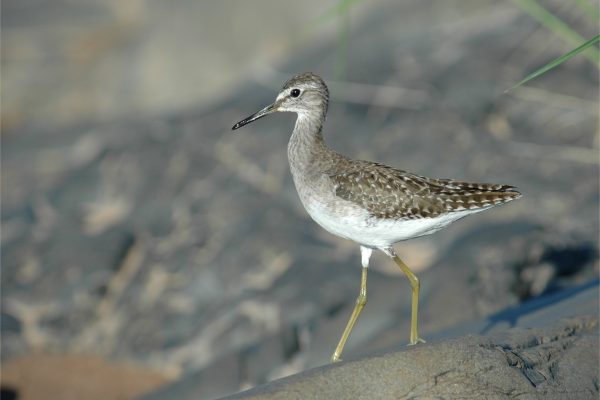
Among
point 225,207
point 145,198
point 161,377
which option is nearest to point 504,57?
point 225,207

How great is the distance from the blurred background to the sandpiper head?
14.6 inches

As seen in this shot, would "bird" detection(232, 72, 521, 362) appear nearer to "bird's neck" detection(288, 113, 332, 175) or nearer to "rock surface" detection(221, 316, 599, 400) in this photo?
"bird's neck" detection(288, 113, 332, 175)

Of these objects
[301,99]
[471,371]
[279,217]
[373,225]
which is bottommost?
[471,371]

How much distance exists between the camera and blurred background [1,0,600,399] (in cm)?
996

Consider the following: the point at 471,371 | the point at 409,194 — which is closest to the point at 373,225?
the point at 409,194

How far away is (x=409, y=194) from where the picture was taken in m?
7.36

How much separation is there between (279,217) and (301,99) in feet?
15.6

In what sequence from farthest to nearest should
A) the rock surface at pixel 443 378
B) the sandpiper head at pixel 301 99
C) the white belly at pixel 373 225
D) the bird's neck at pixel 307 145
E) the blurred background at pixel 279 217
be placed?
the blurred background at pixel 279 217 < the sandpiper head at pixel 301 99 < the bird's neck at pixel 307 145 < the white belly at pixel 373 225 < the rock surface at pixel 443 378

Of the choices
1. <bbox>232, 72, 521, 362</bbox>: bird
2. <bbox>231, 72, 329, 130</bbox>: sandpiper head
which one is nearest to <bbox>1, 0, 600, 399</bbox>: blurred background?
<bbox>231, 72, 329, 130</bbox>: sandpiper head

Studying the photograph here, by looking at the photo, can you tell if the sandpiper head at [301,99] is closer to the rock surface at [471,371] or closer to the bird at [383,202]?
the bird at [383,202]

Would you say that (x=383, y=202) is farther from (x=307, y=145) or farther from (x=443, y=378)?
(x=443, y=378)

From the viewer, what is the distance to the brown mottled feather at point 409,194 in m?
7.27

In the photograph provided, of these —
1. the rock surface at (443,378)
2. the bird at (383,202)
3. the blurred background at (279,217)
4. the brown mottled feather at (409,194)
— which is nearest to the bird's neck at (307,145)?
the bird at (383,202)

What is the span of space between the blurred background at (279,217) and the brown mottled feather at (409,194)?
1.13 metres
